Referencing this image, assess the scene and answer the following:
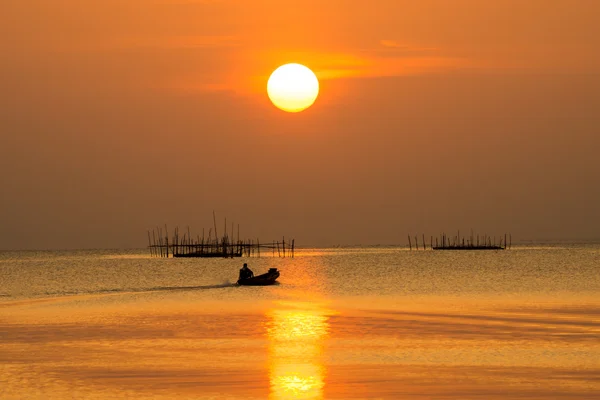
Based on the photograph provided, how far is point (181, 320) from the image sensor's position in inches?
1763

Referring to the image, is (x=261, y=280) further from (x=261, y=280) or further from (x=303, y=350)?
(x=303, y=350)

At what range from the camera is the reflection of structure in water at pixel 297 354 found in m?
23.9

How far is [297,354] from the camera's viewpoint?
102 ft

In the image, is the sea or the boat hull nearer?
the sea

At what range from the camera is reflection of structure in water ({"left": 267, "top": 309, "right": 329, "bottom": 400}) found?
78.5 feet

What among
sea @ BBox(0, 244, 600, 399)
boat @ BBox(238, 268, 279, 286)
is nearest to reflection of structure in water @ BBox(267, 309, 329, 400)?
sea @ BBox(0, 244, 600, 399)

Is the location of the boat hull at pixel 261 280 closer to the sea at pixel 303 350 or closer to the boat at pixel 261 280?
the boat at pixel 261 280

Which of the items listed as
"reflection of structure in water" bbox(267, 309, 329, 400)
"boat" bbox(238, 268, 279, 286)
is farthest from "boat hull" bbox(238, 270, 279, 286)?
"reflection of structure in water" bbox(267, 309, 329, 400)

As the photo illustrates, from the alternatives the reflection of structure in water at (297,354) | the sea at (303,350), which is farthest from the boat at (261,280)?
the reflection of structure in water at (297,354)

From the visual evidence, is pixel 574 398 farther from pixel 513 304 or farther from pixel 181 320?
pixel 513 304

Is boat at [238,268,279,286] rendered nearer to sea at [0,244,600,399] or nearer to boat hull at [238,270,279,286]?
boat hull at [238,270,279,286]

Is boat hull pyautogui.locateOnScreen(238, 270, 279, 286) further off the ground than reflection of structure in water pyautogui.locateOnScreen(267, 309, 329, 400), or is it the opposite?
boat hull pyautogui.locateOnScreen(238, 270, 279, 286)

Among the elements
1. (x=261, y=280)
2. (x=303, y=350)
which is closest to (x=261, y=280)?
(x=261, y=280)

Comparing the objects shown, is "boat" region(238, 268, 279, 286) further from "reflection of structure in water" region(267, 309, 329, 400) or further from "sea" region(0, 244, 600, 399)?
"reflection of structure in water" region(267, 309, 329, 400)
